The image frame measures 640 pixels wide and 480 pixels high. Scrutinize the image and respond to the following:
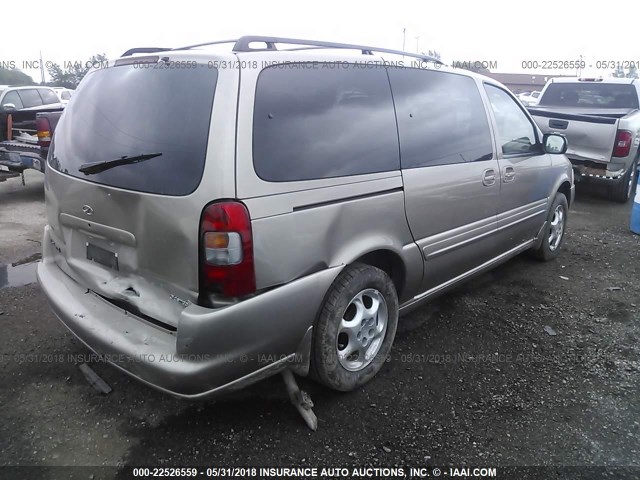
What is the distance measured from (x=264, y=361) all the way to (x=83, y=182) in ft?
4.16

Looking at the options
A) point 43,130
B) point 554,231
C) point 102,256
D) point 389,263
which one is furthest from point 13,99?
point 554,231

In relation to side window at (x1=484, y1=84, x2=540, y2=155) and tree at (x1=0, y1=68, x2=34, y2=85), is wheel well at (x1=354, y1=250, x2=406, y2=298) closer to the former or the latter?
side window at (x1=484, y1=84, x2=540, y2=155)

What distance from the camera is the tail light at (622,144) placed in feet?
22.0

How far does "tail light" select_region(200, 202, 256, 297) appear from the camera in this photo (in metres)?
1.94

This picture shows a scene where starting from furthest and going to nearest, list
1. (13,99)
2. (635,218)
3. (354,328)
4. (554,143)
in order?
(13,99) < (635,218) < (554,143) < (354,328)

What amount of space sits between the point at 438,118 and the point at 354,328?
1467 mm

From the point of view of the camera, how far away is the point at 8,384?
8.88ft

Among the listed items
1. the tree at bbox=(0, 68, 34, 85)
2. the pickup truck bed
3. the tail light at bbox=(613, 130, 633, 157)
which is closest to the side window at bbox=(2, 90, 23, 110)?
the pickup truck bed

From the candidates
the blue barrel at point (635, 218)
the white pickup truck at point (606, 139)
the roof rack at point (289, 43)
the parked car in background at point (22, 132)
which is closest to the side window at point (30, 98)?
the parked car in background at point (22, 132)

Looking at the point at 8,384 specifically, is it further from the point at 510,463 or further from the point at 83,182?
the point at 510,463

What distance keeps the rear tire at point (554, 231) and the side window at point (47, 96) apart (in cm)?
989

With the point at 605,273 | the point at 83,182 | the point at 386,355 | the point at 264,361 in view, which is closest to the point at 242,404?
the point at 264,361

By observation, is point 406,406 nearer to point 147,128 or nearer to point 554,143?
point 147,128

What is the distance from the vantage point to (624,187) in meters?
7.57
